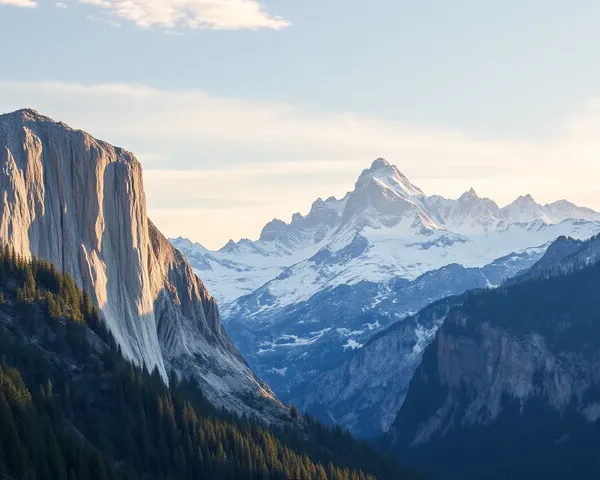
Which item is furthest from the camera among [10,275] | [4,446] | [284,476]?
[284,476]

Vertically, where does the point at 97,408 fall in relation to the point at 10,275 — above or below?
below

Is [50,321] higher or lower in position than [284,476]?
higher

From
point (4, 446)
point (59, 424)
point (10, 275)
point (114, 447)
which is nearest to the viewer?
point (4, 446)

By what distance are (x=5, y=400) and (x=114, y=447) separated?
2608 cm

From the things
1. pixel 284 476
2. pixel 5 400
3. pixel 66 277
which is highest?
pixel 66 277

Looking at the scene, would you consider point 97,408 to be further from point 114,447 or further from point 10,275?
point 10,275

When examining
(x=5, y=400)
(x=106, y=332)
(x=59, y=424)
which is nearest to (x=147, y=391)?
(x=106, y=332)

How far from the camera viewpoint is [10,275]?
609ft

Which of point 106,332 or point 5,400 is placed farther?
point 106,332

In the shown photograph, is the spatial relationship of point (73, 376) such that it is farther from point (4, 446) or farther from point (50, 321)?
point (4, 446)

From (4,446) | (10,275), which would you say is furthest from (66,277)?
(4,446)

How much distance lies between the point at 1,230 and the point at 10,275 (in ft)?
51.1

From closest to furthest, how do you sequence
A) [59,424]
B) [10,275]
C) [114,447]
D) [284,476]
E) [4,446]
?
[4,446], [59,424], [114,447], [10,275], [284,476]

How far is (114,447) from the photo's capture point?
174 metres
